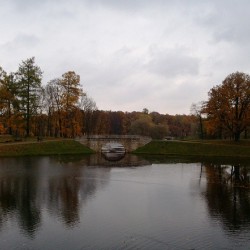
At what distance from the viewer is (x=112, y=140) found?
82.6 metres

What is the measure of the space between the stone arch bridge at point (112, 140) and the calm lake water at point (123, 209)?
2906 cm

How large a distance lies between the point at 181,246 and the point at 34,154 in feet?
177

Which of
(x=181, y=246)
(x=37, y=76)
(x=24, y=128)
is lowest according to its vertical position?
(x=181, y=246)

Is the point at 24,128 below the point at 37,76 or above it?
below

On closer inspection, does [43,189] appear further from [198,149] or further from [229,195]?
[198,149]

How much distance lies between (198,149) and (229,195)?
41.6 meters

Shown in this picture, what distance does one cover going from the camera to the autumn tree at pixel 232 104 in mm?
75812

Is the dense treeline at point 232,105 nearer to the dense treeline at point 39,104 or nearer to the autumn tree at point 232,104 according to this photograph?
the autumn tree at point 232,104

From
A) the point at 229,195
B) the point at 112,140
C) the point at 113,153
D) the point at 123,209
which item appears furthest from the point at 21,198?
the point at 113,153

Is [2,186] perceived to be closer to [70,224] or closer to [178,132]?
[70,224]

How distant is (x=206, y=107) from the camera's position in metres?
79.7

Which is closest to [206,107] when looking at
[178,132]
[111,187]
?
[111,187]

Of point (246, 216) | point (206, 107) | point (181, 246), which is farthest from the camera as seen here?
point (206, 107)

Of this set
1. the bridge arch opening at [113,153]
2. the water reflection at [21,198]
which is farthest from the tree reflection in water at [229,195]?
the bridge arch opening at [113,153]
